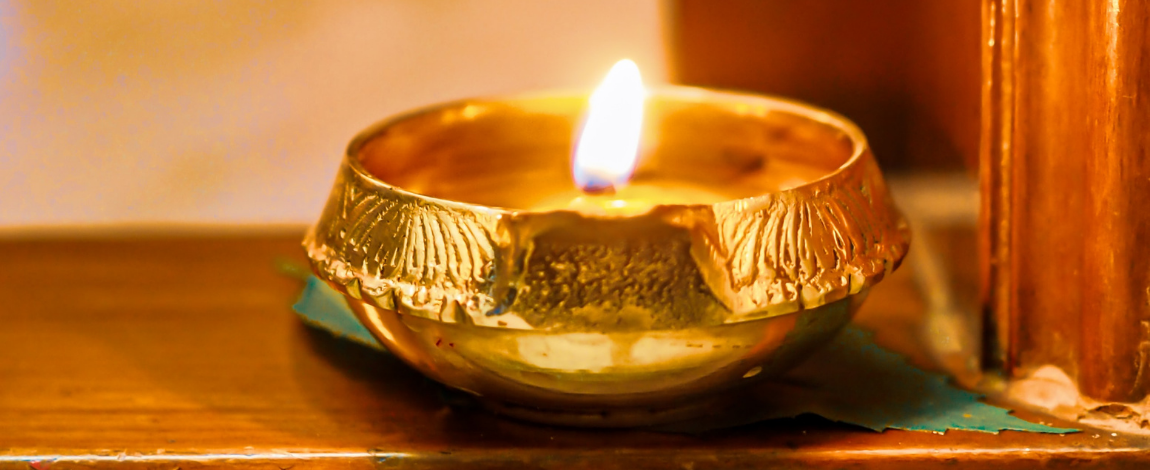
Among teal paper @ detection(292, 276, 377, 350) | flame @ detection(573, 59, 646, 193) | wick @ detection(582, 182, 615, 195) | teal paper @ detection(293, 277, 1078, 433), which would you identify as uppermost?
flame @ detection(573, 59, 646, 193)

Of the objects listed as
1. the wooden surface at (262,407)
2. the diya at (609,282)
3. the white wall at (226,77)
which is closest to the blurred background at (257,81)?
the white wall at (226,77)

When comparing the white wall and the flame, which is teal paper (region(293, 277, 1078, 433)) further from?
the white wall

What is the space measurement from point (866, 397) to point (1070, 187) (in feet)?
0.38

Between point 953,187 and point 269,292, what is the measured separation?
419mm

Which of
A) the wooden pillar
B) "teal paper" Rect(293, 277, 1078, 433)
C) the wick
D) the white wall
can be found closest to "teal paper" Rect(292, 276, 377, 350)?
"teal paper" Rect(293, 277, 1078, 433)

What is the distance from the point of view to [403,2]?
92 cm

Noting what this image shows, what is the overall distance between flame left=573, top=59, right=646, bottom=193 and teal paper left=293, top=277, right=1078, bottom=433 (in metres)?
0.12

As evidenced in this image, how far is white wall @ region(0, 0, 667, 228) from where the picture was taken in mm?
892

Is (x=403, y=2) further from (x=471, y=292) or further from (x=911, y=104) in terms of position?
(x=471, y=292)

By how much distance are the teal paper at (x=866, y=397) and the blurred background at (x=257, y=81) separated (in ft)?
1.28

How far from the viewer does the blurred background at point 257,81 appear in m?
0.87

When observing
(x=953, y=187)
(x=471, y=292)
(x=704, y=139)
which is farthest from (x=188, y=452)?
(x=953, y=187)

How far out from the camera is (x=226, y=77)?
921 millimetres

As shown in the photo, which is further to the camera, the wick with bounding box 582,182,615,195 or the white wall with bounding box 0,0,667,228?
the white wall with bounding box 0,0,667,228
